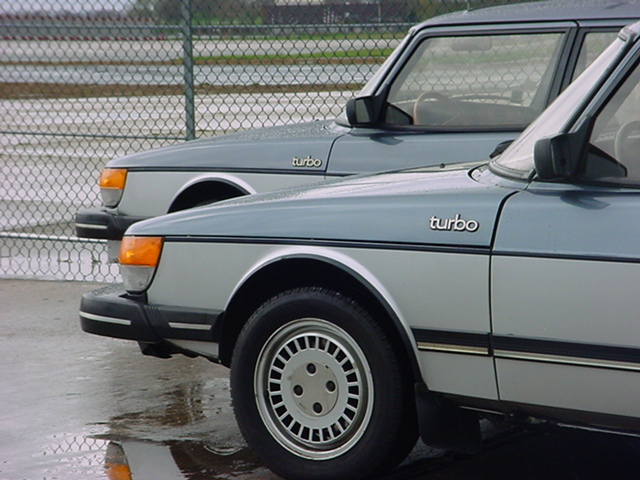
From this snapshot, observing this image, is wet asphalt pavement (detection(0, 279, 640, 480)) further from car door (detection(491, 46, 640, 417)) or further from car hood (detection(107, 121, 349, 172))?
car hood (detection(107, 121, 349, 172))

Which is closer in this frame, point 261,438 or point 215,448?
point 261,438

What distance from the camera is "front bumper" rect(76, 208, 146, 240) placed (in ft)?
22.1

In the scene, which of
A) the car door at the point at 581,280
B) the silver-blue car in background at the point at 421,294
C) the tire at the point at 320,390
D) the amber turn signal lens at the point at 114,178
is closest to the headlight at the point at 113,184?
the amber turn signal lens at the point at 114,178

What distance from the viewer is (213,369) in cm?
585

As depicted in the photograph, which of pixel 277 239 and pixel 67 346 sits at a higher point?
pixel 277 239

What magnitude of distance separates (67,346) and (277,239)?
270cm

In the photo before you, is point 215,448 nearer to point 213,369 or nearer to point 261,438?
point 261,438

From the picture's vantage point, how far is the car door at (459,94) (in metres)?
5.70

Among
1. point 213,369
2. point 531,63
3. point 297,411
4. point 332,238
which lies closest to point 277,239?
point 332,238

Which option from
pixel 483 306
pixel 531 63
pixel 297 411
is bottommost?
pixel 297 411

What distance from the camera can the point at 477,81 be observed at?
597cm

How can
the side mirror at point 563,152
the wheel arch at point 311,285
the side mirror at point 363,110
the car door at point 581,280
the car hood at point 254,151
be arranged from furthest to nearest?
the car hood at point 254,151 → the side mirror at point 363,110 → the wheel arch at point 311,285 → the side mirror at point 563,152 → the car door at point 581,280

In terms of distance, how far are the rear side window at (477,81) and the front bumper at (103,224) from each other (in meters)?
1.82

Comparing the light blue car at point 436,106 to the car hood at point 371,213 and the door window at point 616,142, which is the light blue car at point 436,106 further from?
the door window at point 616,142
